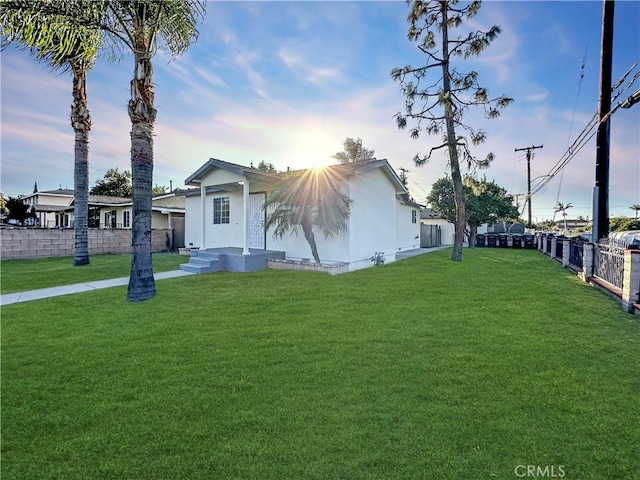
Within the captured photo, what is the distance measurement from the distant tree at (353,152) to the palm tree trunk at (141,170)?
2917cm

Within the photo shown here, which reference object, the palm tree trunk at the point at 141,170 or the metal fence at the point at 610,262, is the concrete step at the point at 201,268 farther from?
the metal fence at the point at 610,262

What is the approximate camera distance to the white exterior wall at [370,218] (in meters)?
11.6

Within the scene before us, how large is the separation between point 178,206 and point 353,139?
20.8 meters

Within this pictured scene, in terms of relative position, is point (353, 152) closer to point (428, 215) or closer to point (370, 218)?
point (428, 215)

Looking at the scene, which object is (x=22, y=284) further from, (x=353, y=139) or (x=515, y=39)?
(x=353, y=139)

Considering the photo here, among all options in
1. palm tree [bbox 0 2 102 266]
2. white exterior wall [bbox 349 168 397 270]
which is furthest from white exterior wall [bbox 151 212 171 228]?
white exterior wall [bbox 349 168 397 270]

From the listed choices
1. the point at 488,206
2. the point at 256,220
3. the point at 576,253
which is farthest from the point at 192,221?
the point at 488,206

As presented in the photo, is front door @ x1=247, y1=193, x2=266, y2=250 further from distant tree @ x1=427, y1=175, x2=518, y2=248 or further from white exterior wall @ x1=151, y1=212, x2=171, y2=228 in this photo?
distant tree @ x1=427, y1=175, x2=518, y2=248

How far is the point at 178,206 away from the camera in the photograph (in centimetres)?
2252

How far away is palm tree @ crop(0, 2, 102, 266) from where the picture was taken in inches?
262

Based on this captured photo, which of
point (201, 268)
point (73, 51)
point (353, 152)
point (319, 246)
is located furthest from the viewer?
point (353, 152)

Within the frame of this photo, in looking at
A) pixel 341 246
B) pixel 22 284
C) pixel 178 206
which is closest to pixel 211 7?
pixel 341 246

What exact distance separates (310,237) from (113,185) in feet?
125

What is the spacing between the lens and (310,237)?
10875mm
